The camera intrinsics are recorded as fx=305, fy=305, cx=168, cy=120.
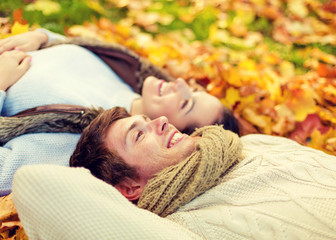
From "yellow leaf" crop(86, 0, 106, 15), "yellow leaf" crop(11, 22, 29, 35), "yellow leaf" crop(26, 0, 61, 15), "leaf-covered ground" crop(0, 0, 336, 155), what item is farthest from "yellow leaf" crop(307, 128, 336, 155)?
"yellow leaf" crop(26, 0, 61, 15)

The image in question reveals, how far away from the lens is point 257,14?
427 centimetres

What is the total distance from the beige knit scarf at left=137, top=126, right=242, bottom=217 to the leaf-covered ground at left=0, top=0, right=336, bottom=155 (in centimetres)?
118

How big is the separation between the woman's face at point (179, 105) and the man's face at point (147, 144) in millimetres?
548

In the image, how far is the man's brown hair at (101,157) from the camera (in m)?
1.65

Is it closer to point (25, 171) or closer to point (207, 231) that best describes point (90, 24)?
point (25, 171)

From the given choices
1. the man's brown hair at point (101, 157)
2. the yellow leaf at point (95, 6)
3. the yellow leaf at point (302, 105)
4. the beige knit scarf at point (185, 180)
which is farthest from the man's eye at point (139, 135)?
the yellow leaf at point (95, 6)

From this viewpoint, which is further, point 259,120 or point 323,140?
point 259,120

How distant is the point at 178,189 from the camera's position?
1465 millimetres

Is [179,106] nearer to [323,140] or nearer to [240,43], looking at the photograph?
[323,140]

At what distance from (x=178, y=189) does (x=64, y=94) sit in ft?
3.77

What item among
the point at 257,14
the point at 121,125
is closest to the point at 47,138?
the point at 121,125

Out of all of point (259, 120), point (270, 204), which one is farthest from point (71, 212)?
point (259, 120)

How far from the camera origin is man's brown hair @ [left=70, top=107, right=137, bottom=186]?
1649 mm

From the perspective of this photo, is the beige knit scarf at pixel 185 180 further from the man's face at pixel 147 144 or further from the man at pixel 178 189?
the man's face at pixel 147 144
